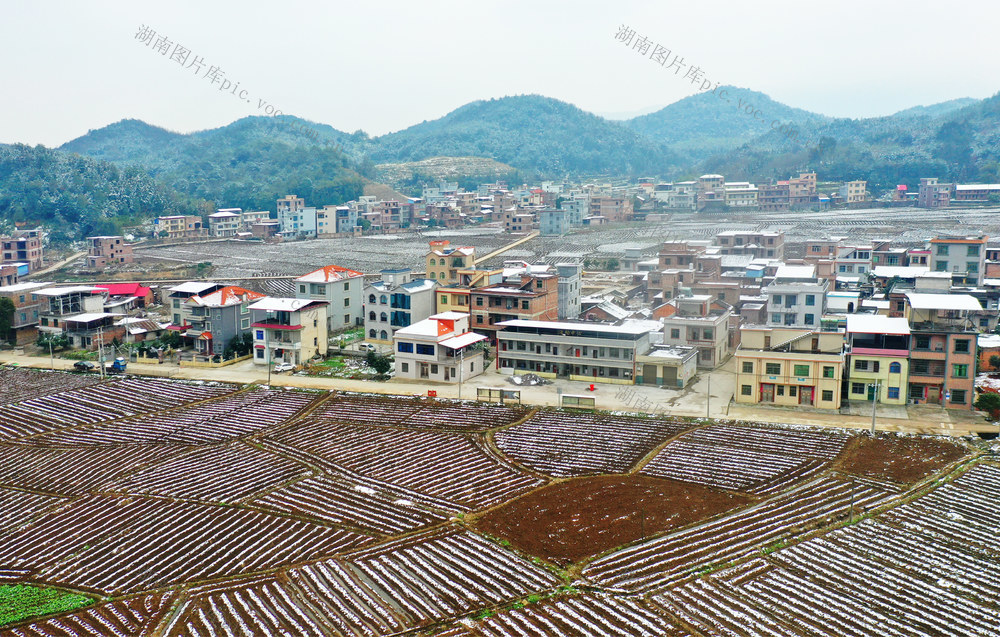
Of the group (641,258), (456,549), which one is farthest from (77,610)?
(641,258)

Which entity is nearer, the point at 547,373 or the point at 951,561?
the point at 951,561

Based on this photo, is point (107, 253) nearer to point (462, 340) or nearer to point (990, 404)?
point (462, 340)

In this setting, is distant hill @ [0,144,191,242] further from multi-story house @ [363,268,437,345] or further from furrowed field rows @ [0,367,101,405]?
multi-story house @ [363,268,437,345]

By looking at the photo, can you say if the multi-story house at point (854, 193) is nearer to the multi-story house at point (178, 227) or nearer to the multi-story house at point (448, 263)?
the multi-story house at point (448, 263)

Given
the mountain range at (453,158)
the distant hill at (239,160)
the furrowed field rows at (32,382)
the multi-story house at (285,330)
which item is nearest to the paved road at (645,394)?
the multi-story house at (285,330)

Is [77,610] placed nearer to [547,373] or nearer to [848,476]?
[848,476]

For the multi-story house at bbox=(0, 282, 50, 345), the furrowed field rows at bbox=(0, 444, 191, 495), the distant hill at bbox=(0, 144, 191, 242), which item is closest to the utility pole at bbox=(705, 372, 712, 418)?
the furrowed field rows at bbox=(0, 444, 191, 495)


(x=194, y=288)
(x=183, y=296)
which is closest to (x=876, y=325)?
(x=194, y=288)
